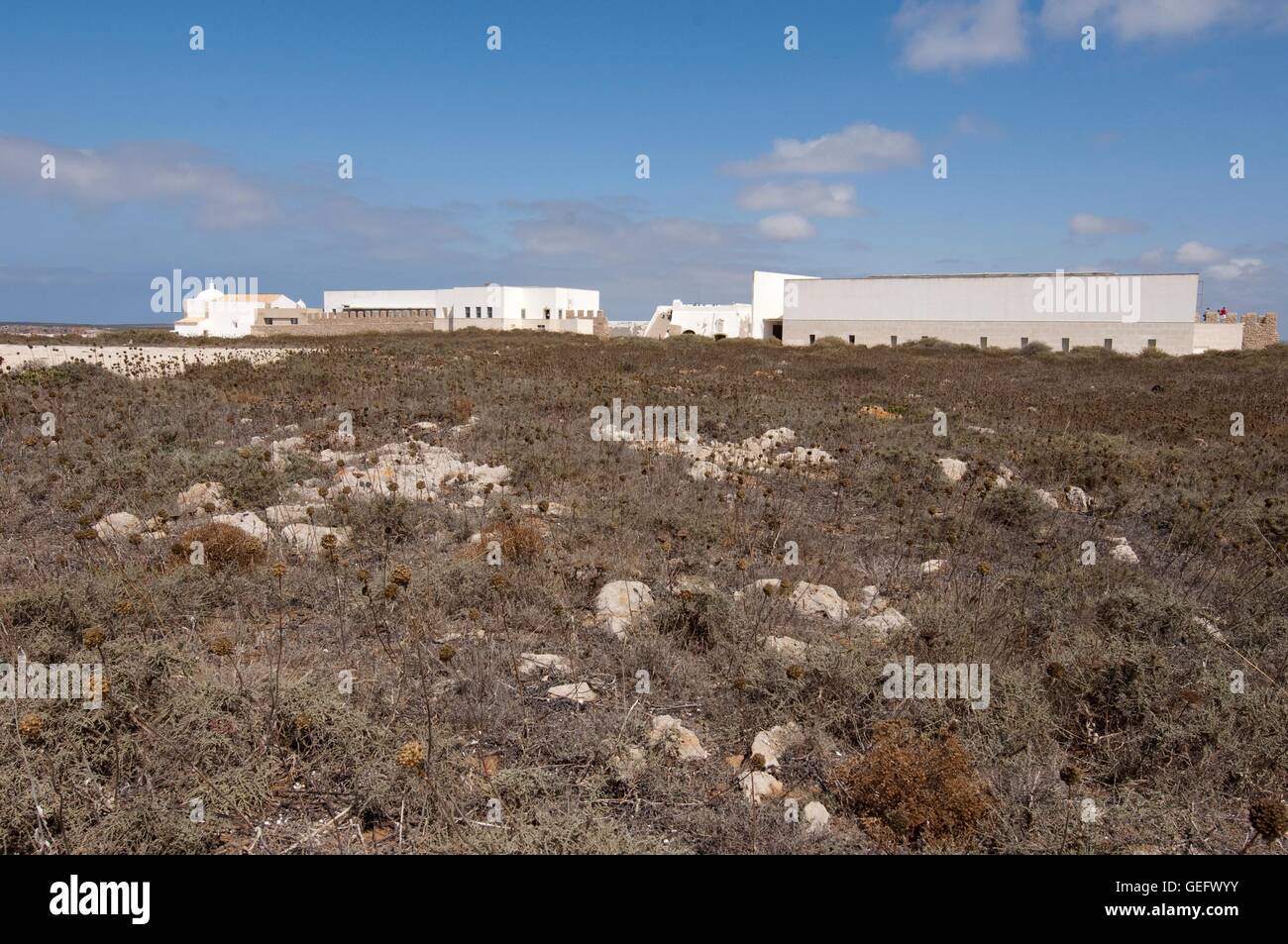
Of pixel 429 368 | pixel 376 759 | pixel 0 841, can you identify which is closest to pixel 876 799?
pixel 376 759

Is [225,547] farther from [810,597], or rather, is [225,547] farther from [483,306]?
[483,306]

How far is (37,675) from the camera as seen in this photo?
3.69 metres

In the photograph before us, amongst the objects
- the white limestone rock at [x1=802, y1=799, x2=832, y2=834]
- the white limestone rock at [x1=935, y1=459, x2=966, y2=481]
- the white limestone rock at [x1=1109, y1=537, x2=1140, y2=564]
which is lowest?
the white limestone rock at [x1=802, y1=799, x2=832, y2=834]

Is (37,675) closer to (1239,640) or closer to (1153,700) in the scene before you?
(1153,700)

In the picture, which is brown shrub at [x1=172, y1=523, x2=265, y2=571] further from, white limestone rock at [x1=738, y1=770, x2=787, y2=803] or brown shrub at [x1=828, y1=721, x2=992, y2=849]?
brown shrub at [x1=828, y1=721, x2=992, y2=849]

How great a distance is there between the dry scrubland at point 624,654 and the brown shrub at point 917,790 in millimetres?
14

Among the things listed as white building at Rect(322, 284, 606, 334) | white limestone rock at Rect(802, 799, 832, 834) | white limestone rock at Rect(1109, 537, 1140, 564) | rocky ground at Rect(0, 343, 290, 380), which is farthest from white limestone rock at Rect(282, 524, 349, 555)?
white building at Rect(322, 284, 606, 334)

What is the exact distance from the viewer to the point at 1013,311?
151 ft

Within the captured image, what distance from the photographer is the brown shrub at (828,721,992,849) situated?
124 inches

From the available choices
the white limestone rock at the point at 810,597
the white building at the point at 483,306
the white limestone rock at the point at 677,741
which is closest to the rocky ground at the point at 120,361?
the white limestone rock at the point at 810,597

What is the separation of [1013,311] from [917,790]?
48.5m

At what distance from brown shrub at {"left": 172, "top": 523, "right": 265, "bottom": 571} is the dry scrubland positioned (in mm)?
22

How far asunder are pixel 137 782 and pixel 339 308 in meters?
78.8

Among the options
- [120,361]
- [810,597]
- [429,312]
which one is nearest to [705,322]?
[429,312]
